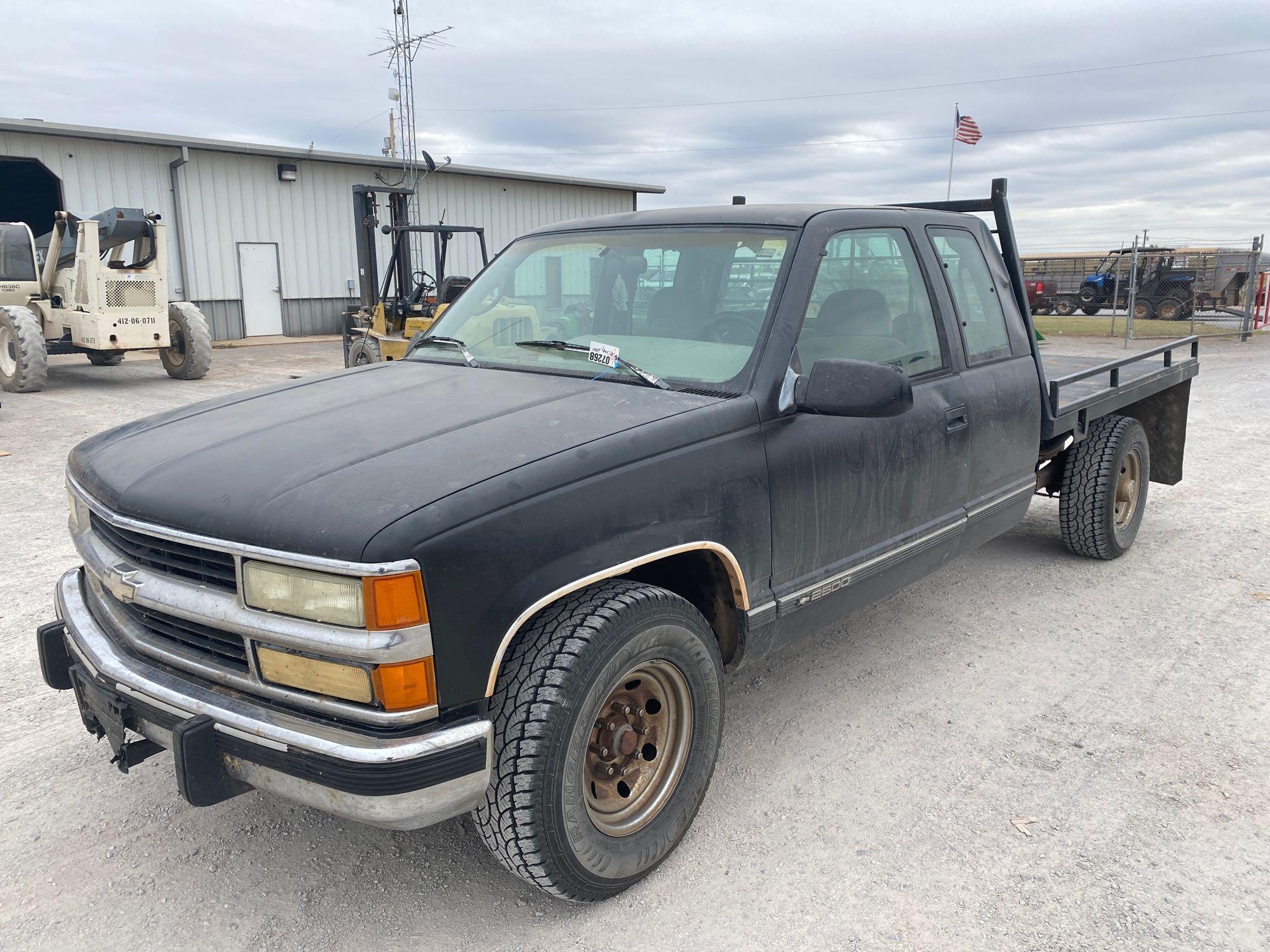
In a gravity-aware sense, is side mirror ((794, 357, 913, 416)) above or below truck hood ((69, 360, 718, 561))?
above

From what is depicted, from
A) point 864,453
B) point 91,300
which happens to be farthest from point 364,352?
point 864,453

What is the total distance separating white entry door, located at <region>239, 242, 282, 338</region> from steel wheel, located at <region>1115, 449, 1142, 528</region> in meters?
19.3

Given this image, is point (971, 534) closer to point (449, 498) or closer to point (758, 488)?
point (758, 488)

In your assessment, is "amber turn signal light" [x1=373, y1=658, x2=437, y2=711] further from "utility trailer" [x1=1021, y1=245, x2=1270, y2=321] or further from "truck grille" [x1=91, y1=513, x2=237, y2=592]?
"utility trailer" [x1=1021, y1=245, x2=1270, y2=321]

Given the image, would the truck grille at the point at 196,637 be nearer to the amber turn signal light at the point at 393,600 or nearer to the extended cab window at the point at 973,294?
the amber turn signal light at the point at 393,600

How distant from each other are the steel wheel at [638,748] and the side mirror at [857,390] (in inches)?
36.2

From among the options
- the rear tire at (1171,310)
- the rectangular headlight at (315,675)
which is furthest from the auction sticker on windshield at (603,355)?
the rear tire at (1171,310)

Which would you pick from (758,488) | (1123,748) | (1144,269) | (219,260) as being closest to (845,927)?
(758,488)

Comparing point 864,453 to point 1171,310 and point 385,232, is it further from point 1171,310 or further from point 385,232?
point 1171,310

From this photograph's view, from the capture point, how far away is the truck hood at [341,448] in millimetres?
2219

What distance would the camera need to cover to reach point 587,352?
3311 mm

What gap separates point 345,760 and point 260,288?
20881mm

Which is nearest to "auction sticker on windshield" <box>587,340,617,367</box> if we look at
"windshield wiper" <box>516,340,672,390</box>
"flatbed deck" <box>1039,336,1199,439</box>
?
"windshield wiper" <box>516,340,672,390</box>

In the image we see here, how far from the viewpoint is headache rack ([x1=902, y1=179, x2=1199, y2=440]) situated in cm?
452
